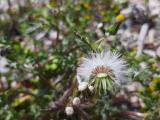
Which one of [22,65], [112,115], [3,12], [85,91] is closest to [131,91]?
[112,115]

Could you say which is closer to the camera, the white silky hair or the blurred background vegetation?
the white silky hair

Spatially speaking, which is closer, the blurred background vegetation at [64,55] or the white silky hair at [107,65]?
the white silky hair at [107,65]

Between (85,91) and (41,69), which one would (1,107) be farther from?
(85,91)

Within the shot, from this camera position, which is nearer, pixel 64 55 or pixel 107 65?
pixel 107 65

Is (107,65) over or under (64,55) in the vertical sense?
under
